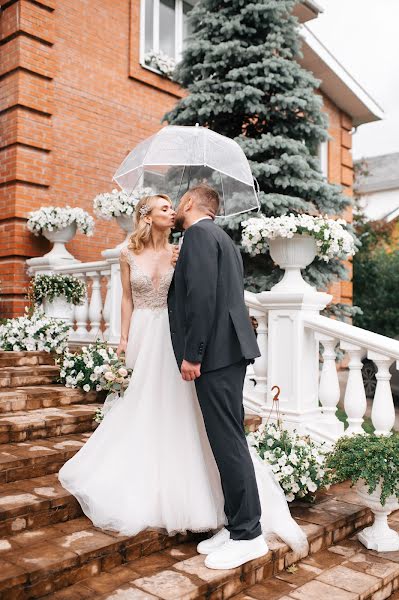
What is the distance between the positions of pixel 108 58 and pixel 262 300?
6381 mm

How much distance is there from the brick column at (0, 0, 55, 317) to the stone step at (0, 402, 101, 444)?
359 centimetres

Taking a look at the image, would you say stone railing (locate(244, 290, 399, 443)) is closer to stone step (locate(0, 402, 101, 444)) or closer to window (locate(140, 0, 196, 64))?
stone step (locate(0, 402, 101, 444))

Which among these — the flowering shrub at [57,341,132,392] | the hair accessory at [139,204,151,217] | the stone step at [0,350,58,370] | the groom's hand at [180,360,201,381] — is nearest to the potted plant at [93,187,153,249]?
the stone step at [0,350,58,370]

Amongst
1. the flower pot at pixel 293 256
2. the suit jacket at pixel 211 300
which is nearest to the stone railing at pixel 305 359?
the flower pot at pixel 293 256

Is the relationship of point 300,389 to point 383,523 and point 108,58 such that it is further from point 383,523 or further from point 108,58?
point 108,58

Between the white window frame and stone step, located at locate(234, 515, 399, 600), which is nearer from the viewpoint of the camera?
stone step, located at locate(234, 515, 399, 600)

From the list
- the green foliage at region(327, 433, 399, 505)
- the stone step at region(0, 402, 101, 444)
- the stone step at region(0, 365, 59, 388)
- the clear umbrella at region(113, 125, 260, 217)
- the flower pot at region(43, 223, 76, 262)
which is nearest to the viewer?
the green foliage at region(327, 433, 399, 505)

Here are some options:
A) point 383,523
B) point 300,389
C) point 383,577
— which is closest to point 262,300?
point 300,389

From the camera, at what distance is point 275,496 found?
11.7 feet

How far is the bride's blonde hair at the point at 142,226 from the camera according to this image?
12.5 ft

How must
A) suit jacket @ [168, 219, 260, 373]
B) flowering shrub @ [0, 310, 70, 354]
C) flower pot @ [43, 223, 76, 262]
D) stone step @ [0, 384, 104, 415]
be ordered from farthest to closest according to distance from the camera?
flower pot @ [43, 223, 76, 262]
flowering shrub @ [0, 310, 70, 354]
stone step @ [0, 384, 104, 415]
suit jacket @ [168, 219, 260, 373]

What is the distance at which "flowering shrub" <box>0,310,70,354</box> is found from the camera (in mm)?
6480

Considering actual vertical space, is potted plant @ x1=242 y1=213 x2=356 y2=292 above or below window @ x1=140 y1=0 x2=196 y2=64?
below

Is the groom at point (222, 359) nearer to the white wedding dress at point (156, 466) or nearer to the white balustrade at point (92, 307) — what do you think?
the white wedding dress at point (156, 466)
